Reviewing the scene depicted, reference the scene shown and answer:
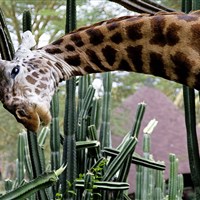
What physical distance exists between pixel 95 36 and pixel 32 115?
15cm

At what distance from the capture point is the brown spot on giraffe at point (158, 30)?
2.24 feet

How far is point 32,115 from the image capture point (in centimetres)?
60

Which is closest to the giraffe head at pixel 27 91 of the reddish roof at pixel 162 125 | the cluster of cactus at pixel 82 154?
the cluster of cactus at pixel 82 154

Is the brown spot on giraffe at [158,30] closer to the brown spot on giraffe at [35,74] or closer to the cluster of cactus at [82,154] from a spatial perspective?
the brown spot on giraffe at [35,74]

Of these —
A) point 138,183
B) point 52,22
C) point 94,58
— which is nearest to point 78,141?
point 138,183

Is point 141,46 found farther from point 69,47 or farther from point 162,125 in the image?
point 162,125

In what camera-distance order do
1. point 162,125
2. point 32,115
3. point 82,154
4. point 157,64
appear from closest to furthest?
point 32,115, point 157,64, point 82,154, point 162,125

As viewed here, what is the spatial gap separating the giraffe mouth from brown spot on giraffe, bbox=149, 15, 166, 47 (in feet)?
0.56

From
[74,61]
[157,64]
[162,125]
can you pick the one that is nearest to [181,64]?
[157,64]

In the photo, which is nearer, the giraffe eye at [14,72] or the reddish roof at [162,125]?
the giraffe eye at [14,72]

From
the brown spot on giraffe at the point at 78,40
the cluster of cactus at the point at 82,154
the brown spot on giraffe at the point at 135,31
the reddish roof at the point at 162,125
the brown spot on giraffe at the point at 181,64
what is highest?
the reddish roof at the point at 162,125

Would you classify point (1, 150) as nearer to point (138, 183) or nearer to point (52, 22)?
Result: point (52, 22)

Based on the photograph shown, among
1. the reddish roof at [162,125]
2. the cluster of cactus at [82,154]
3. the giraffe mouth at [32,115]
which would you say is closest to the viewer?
the giraffe mouth at [32,115]

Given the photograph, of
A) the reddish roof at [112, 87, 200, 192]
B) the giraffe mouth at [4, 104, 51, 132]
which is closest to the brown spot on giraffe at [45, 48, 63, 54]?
the giraffe mouth at [4, 104, 51, 132]
